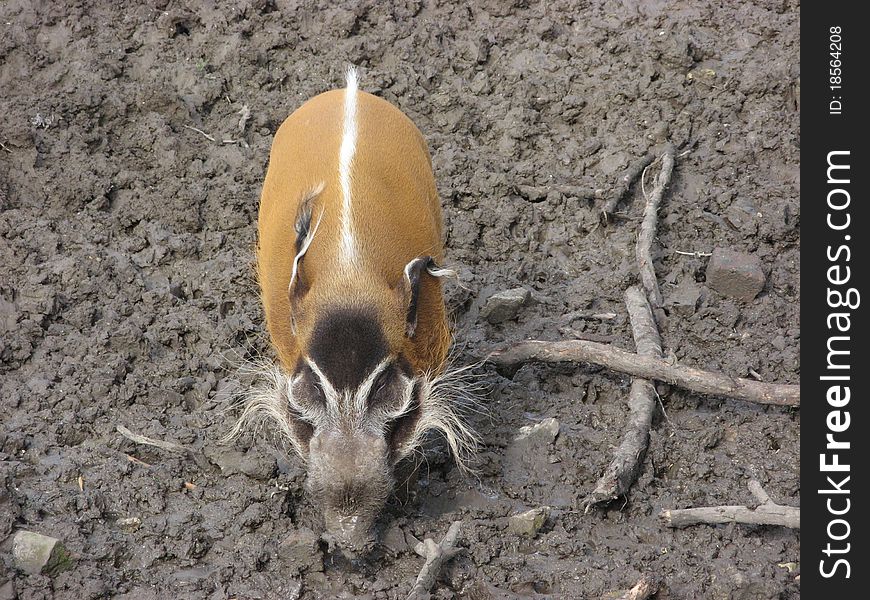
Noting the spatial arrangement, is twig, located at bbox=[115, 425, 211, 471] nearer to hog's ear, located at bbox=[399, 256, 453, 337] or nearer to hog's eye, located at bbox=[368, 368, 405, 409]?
hog's eye, located at bbox=[368, 368, 405, 409]

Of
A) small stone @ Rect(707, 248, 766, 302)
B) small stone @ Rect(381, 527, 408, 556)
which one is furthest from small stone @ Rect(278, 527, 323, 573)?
small stone @ Rect(707, 248, 766, 302)

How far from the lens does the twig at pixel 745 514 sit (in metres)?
4.50

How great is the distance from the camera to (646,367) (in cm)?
521

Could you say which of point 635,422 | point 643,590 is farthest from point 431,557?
point 635,422

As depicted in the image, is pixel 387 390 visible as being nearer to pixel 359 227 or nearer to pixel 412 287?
pixel 412 287

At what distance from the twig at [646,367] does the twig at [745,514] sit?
0.48m

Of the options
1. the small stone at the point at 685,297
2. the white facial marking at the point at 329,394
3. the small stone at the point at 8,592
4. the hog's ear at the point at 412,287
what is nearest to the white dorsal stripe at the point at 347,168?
the hog's ear at the point at 412,287

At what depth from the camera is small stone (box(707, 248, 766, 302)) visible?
5816mm

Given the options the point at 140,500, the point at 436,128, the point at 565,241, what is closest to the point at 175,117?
the point at 436,128

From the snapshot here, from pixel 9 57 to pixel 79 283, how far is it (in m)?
2.45

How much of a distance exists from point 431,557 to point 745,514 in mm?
1412

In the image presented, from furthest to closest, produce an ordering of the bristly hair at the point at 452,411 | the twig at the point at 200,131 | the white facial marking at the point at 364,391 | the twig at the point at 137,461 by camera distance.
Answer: the twig at the point at 200,131 < the twig at the point at 137,461 < the bristly hair at the point at 452,411 < the white facial marking at the point at 364,391

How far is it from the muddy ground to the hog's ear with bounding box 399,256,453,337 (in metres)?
0.95

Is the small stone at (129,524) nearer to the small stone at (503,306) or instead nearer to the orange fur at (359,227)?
the orange fur at (359,227)
